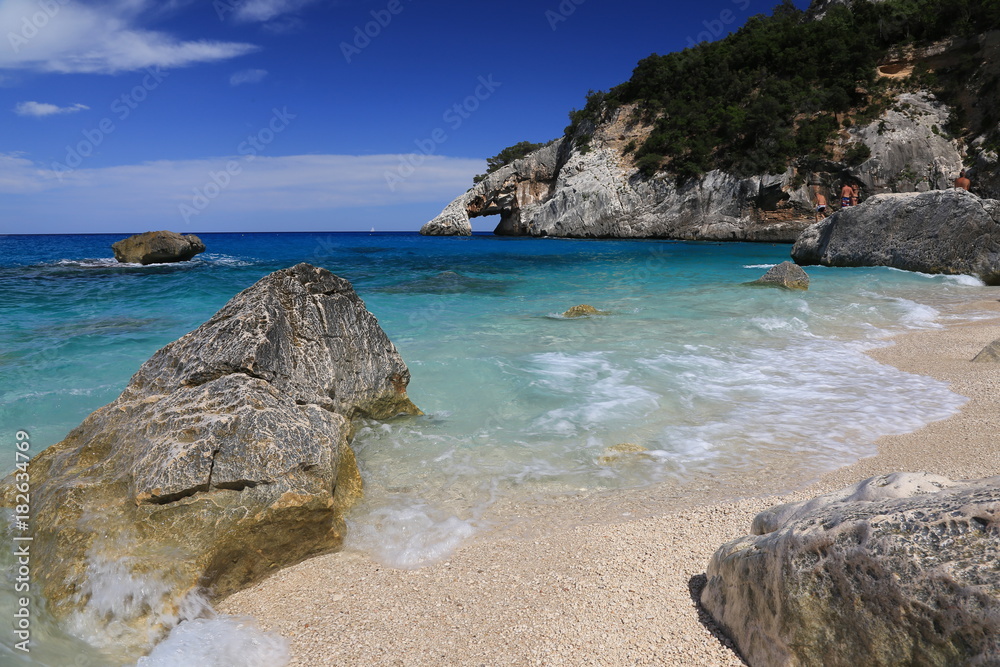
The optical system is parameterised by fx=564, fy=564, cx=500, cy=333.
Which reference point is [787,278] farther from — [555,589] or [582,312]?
[555,589]

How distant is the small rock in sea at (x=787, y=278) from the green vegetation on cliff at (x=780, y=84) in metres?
28.7

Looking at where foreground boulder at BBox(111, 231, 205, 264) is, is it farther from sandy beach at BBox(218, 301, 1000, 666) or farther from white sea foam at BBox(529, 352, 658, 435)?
sandy beach at BBox(218, 301, 1000, 666)

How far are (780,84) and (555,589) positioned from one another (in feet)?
166

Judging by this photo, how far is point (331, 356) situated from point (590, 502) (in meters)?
2.79

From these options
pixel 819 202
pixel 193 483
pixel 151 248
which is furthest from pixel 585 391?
pixel 819 202

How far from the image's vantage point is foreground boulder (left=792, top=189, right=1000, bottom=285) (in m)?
17.2

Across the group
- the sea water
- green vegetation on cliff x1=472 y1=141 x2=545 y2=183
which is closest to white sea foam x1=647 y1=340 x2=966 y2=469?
the sea water

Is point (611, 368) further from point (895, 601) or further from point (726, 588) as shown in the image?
point (895, 601)

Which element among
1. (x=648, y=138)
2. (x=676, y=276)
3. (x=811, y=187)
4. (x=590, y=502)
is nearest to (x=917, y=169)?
(x=811, y=187)

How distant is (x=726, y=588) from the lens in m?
2.49

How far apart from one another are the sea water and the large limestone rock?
0.16m

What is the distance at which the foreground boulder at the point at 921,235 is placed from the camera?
17.2 meters

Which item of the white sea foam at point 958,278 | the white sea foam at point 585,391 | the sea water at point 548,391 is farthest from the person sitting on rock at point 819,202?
the white sea foam at point 585,391

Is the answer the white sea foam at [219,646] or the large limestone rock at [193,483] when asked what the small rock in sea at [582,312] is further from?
the white sea foam at [219,646]
